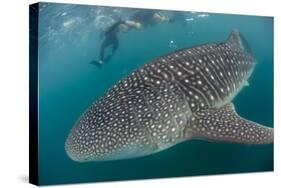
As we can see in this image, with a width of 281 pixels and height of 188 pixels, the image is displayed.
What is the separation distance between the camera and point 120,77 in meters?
9.95

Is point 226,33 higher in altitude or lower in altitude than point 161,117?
higher

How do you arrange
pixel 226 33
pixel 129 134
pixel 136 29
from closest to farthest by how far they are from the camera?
pixel 129 134 < pixel 136 29 < pixel 226 33

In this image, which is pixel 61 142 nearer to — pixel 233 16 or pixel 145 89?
pixel 145 89

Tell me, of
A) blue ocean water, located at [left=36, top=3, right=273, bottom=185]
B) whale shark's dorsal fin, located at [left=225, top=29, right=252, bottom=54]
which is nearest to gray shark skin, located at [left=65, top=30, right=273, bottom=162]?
blue ocean water, located at [left=36, top=3, right=273, bottom=185]

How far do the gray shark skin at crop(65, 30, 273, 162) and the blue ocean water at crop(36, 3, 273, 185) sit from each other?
19 centimetres

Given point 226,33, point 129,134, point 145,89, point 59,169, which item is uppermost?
point 226,33

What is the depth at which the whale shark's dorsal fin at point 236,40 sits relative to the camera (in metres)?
10.9

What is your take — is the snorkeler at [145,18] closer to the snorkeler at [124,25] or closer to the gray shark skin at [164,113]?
the snorkeler at [124,25]

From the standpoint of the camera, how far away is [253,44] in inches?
440

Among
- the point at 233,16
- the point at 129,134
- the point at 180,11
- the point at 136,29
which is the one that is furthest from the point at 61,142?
the point at 233,16

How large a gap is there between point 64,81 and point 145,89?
131 centimetres

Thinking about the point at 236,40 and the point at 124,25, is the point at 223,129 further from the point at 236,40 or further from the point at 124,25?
the point at 124,25

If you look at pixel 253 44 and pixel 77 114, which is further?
pixel 253 44

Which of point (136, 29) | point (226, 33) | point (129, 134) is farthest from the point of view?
point (226, 33)
